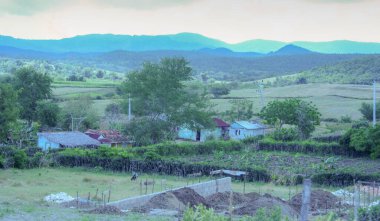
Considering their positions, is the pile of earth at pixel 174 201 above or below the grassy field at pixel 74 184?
above

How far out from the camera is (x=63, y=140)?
44875 millimetres

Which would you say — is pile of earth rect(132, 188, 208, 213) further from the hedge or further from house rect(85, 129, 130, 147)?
house rect(85, 129, 130, 147)

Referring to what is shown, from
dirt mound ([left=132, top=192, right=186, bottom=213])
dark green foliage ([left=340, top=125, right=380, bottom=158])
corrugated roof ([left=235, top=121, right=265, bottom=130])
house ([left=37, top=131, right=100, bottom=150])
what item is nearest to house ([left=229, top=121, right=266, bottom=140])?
corrugated roof ([left=235, top=121, right=265, bottom=130])

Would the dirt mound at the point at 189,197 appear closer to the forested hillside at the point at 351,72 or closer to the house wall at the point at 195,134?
the house wall at the point at 195,134

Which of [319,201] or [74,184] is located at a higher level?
[319,201]

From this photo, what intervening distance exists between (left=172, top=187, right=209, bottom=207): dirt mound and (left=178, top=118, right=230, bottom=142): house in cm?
3248

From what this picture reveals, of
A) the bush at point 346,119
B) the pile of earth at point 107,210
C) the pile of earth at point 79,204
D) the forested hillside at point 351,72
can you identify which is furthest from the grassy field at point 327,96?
the pile of earth at point 107,210

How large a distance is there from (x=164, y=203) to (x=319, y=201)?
6.24m

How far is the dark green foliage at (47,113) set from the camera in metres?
55.0

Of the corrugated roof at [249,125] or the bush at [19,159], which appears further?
the corrugated roof at [249,125]

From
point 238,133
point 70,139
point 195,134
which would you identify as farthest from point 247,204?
point 195,134

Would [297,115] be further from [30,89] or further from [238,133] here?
[30,89]

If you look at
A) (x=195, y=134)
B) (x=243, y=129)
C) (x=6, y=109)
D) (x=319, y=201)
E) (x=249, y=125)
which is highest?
(x=6, y=109)

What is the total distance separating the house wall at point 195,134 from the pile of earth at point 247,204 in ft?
102
